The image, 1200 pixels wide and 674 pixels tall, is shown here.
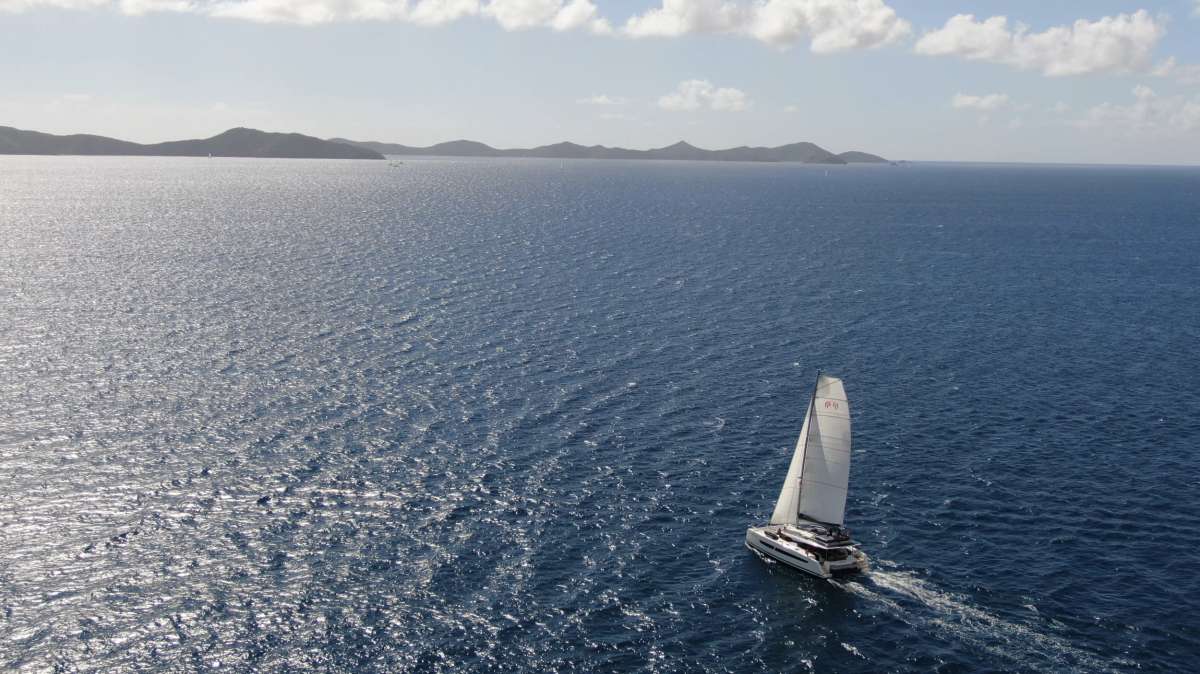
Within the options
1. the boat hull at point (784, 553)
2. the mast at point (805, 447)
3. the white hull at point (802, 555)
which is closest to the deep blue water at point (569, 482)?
the boat hull at point (784, 553)

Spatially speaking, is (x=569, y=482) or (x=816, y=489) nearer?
(x=816, y=489)

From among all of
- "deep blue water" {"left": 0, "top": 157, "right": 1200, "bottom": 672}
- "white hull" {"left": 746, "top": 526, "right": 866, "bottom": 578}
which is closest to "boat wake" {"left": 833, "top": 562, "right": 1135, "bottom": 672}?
"deep blue water" {"left": 0, "top": 157, "right": 1200, "bottom": 672}

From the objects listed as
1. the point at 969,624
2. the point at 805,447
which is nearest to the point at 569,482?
the point at 805,447

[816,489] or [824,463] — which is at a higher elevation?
[824,463]

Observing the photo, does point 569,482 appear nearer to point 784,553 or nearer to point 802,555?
point 784,553

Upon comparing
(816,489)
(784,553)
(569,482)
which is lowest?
(784,553)

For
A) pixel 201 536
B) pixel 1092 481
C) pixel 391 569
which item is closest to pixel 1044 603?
pixel 1092 481

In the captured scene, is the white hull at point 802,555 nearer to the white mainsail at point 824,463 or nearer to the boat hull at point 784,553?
the boat hull at point 784,553

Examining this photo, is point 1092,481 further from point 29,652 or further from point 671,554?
point 29,652
